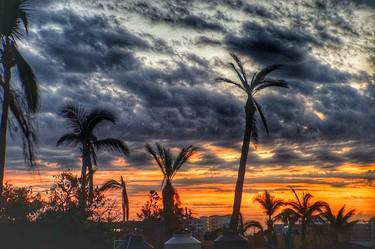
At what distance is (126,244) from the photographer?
1947cm

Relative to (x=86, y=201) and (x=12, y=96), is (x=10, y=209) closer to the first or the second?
(x=86, y=201)

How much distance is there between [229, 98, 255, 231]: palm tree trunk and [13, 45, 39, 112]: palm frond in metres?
16.9

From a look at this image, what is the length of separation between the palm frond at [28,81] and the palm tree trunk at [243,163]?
16945 millimetres

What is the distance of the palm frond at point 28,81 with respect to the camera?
2111 centimetres

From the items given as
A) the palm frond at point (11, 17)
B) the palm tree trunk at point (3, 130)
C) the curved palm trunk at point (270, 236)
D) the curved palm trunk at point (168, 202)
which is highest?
the palm frond at point (11, 17)

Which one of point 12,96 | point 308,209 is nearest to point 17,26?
point 12,96

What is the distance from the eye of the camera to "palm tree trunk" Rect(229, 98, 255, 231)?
118ft

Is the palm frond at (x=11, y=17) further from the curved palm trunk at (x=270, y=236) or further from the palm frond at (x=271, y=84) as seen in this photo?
A: the curved palm trunk at (x=270, y=236)

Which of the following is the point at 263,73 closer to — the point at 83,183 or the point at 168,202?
the point at 168,202

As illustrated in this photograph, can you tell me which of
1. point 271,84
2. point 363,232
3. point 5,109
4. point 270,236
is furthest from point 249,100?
point 363,232

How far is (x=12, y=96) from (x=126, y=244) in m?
6.52

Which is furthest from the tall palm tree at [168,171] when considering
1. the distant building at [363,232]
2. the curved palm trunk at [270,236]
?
the distant building at [363,232]

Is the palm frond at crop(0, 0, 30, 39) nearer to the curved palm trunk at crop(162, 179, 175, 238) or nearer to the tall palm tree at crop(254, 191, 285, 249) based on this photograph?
the curved palm trunk at crop(162, 179, 175, 238)

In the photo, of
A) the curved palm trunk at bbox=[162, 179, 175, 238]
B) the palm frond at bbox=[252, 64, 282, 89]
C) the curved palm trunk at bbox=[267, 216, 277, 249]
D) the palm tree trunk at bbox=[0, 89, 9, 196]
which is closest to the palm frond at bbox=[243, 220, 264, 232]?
the curved palm trunk at bbox=[267, 216, 277, 249]
